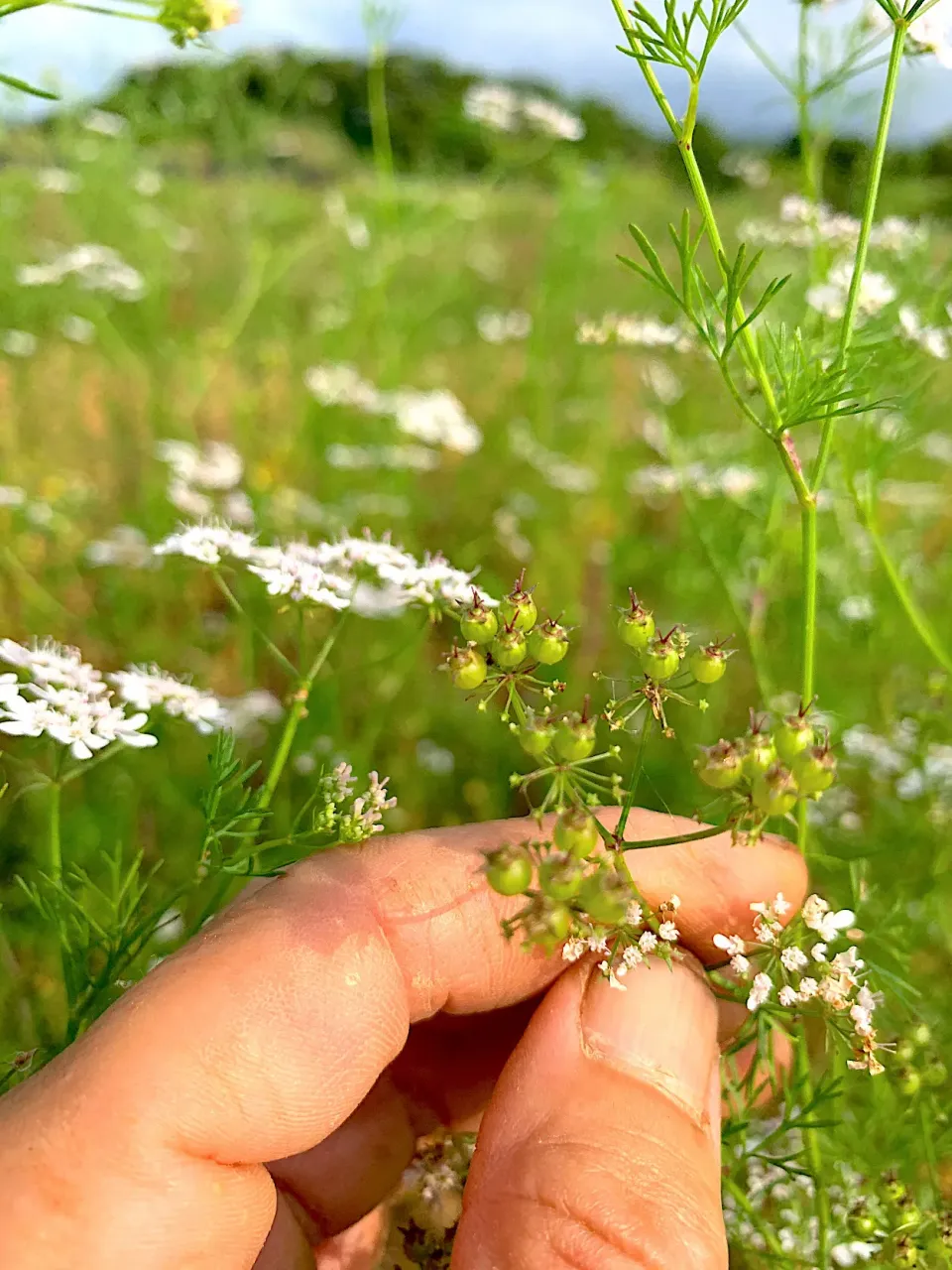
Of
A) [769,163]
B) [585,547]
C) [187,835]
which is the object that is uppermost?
[769,163]

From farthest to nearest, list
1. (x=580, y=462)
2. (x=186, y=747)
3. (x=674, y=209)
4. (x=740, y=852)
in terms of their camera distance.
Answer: (x=674, y=209) < (x=580, y=462) < (x=186, y=747) < (x=740, y=852)

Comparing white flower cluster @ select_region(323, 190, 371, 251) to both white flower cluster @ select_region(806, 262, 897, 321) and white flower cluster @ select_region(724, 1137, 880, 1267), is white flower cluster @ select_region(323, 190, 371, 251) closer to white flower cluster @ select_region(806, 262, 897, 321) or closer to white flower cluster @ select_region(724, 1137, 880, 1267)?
white flower cluster @ select_region(806, 262, 897, 321)

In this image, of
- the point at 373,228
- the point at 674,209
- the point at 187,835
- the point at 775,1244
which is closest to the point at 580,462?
the point at 373,228

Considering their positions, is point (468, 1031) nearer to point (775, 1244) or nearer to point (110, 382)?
point (775, 1244)

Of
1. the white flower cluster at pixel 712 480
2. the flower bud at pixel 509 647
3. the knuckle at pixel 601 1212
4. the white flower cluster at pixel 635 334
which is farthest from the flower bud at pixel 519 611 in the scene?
the white flower cluster at pixel 712 480

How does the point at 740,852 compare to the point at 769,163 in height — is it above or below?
below

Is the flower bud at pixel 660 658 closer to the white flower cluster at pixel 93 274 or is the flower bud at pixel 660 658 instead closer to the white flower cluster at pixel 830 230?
the white flower cluster at pixel 830 230
